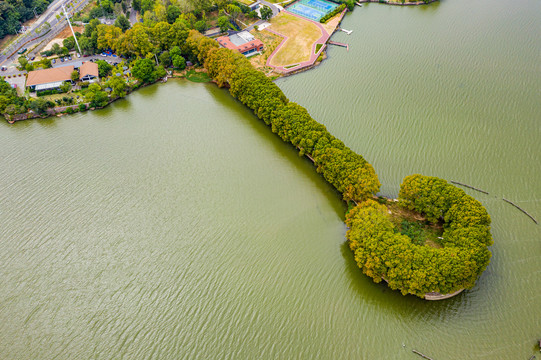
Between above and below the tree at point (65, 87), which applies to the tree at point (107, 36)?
above

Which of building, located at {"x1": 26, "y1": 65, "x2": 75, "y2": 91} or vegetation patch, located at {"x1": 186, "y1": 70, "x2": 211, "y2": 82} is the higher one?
building, located at {"x1": 26, "y1": 65, "x2": 75, "y2": 91}

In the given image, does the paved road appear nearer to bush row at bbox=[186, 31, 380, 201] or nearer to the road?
the road

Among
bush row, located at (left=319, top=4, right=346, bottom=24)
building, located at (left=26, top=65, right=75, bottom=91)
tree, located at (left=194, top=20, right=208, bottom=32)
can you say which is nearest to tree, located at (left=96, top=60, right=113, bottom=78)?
building, located at (left=26, top=65, right=75, bottom=91)

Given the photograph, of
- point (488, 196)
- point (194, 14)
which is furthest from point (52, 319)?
point (194, 14)

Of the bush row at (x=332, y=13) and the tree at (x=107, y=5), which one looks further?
the tree at (x=107, y=5)

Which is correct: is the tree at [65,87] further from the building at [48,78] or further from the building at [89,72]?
the building at [89,72]

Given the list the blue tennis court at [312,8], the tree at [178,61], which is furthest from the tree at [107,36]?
the blue tennis court at [312,8]

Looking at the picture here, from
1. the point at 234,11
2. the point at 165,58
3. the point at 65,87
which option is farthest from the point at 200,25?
the point at 65,87
